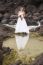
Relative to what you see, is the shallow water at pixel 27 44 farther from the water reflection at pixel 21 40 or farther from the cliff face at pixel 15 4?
the cliff face at pixel 15 4

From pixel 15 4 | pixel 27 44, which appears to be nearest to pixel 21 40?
pixel 27 44

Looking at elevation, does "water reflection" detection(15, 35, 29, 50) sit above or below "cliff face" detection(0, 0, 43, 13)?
below

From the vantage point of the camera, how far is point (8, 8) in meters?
19.7

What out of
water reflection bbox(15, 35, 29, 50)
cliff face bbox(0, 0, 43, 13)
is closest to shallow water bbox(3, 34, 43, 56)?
water reflection bbox(15, 35, 29, 50)

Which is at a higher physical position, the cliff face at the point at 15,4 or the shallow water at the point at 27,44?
the cliff face at the point at 15,4

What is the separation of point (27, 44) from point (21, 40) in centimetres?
60

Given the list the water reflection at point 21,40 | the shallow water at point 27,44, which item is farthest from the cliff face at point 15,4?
the shallow water at point 27,44

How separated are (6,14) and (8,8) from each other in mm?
2000

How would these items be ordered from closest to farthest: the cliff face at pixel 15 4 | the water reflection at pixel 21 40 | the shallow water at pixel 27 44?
the shallow water at pixel 27 44 < the water reflection at pixel 21 40 < the cliff face at pixel 15 4

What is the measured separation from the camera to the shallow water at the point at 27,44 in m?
8.75

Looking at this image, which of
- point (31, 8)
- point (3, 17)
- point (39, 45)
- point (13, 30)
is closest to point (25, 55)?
point (39, 45)

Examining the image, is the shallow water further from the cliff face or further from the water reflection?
the cliff face

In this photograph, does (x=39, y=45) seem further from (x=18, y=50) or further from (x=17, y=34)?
(x=17, y=34)

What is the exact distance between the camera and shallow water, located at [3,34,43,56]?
8.75 m
